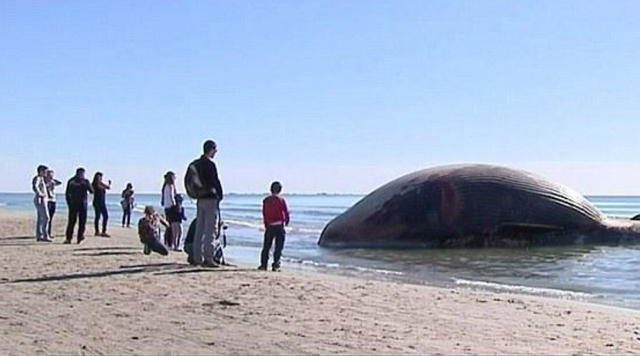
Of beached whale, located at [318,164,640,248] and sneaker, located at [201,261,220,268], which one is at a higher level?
beached whale, located at [318,164,640,248]

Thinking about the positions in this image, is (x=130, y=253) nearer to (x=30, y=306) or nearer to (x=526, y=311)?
(x=30, y=306)

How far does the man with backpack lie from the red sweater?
95 centimetres

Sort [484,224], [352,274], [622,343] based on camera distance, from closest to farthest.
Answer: [622,343] < [352,274] < [484,224]

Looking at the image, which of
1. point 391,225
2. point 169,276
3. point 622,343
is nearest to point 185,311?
point 169,276

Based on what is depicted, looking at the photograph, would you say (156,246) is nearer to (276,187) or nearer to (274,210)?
(274,210)

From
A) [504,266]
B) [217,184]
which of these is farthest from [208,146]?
[504,266]

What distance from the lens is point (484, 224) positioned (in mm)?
21469

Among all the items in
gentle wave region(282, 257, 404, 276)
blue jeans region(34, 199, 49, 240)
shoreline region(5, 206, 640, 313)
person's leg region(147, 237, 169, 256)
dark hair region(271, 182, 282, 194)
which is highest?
dark hair region(271, 182, 282, 194)

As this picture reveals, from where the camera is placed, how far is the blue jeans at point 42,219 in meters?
19.1

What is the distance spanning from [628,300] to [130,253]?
914 cm

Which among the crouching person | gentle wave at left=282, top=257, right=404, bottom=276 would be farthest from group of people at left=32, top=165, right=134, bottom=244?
gentle wave at left=282, top=257, right=404, bottom=276

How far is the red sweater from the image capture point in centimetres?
1352

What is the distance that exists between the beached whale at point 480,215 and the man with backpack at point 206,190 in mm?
9383

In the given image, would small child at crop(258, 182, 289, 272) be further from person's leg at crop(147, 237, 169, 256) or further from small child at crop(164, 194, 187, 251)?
small child at crop(164, 194, 187, 251)
